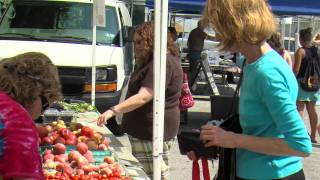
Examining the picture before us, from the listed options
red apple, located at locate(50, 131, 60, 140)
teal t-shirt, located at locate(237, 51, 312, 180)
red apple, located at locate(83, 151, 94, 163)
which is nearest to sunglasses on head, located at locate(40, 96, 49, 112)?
teal t-shirt, located at locate(237, 51, 312, 180)

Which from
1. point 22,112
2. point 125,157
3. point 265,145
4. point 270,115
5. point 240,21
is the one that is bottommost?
point 125,157

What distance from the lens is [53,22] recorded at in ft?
27.5

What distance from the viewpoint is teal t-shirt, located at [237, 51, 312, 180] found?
6.53ft

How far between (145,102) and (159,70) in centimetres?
72

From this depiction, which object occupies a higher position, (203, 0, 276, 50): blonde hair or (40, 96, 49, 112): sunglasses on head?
(203, 0, 276, 50): blonde hair

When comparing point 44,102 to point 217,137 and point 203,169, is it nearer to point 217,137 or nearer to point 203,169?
point 217,137

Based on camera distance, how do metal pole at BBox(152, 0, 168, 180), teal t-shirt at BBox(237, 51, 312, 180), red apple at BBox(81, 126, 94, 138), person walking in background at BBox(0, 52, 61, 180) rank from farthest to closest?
red apple at BBox(81, 126, 94, 138), metal pole at BBox(152, 0, 168, 180), teal t-shirt at BBox(237, 51, 312, 180), person walking in background at BBox(0, 52, 61, 180)

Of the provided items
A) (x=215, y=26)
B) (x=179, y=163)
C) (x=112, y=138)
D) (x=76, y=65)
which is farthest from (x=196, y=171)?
(x=76, y=65)

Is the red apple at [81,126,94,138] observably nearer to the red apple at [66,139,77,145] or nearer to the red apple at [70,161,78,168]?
the red apple at [66,139,77,145]

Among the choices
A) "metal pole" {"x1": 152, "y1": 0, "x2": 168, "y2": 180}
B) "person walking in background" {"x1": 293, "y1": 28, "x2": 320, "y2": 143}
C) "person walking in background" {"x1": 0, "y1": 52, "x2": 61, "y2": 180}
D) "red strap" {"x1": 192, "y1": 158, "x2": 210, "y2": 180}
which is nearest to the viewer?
"person walking in background" {"x1": 0, "y1": 52, "x2": 61, "y2": 180}

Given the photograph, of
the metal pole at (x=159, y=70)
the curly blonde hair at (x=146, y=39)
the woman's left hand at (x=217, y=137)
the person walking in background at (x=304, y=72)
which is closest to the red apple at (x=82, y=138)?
the curly blonde hair at (x=146, y=39)

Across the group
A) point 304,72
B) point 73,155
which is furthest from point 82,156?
point 304,72

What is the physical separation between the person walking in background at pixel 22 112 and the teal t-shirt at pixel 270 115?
2.51 ft

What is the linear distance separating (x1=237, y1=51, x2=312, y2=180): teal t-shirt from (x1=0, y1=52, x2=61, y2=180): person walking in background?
0.77 m
